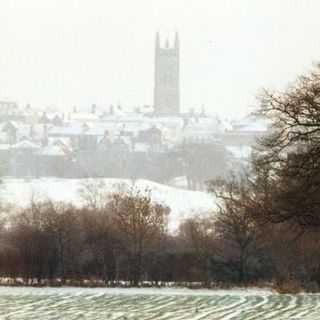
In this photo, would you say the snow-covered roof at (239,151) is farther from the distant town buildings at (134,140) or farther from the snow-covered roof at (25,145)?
the snow-covered roof at (25,145)

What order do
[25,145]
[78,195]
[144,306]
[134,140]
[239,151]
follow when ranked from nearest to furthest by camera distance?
[144,306] < [78,195] < [25,145] < [239,151] < [134,140]

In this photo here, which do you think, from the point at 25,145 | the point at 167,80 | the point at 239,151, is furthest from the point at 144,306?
the point at 167,80

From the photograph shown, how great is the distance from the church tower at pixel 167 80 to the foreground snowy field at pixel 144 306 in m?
123

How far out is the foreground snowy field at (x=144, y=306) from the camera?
1179 centimetres

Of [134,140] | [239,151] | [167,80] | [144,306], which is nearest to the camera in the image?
[144,306]

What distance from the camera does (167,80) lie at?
151 m

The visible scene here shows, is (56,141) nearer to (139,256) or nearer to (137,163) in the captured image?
(137,163)

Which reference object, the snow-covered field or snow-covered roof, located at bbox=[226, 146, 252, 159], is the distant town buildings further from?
the snow-covered field

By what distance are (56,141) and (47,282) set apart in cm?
8300

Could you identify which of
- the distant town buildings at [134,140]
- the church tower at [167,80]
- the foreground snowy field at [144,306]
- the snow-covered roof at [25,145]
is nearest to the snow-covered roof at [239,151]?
the distant town buildings at [134,140]

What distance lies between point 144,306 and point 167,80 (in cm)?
13896

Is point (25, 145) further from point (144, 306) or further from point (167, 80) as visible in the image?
point (144, 306)

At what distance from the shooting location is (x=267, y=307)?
13.2 metres

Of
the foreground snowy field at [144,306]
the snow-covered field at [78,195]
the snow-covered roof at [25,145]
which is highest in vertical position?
the snow-covered roof at [25,145]
